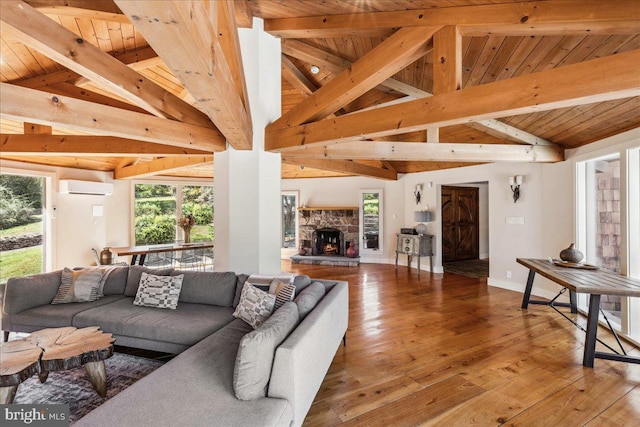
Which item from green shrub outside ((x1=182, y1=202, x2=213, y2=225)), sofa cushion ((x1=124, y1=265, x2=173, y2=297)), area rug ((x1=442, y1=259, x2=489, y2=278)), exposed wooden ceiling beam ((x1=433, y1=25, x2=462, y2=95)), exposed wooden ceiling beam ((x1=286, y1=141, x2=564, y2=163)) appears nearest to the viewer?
exposed wooden ceiling beam ((x1=433, y1=25, x2=462, y2=95))

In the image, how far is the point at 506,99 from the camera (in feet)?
6.60

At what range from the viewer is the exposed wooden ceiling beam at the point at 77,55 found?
1.71 meters

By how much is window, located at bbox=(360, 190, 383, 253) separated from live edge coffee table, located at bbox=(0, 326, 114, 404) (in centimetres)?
642

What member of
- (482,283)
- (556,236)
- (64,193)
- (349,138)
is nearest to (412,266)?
(482,283)

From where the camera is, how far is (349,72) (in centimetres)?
282

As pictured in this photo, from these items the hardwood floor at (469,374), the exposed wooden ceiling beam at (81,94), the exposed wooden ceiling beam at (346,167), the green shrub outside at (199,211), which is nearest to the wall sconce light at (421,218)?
the exposed wooden ceiling beam at (346,167)

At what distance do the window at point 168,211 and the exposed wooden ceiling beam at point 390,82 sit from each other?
4.94 meters

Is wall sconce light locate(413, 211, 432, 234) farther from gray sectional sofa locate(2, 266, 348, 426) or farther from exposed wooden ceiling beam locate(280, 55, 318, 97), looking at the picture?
gray sectional sofa locate(2, 266, 348, 426)

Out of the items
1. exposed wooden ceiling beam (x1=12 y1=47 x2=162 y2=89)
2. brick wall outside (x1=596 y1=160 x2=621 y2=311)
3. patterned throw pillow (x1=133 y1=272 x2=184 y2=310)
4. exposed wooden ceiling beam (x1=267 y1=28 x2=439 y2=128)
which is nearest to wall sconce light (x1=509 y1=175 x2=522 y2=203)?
brick wall outside (x1=596 y1=160 x2=621 y2=311)

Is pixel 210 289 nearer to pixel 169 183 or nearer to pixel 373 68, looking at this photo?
pixel 373 68

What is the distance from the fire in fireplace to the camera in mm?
8250

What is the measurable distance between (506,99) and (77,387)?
383 cm

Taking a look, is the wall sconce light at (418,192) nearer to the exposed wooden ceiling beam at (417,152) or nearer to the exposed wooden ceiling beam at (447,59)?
the exposed wooden ceiling beam at (417,152)

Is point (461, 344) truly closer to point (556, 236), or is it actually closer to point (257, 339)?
point (257, 339)
